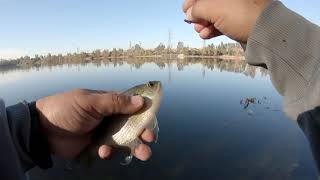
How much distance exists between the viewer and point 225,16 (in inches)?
92.4

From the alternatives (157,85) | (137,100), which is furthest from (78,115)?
(157,85)

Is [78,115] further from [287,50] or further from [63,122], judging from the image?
[287,50]

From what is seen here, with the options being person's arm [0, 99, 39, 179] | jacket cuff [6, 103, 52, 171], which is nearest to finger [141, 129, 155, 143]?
jacket cuff [6, 103, 52, 171]

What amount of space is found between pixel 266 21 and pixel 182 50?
152743mm

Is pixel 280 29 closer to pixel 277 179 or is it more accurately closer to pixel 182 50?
pixel 277 179

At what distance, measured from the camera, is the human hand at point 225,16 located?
2090 millimetres

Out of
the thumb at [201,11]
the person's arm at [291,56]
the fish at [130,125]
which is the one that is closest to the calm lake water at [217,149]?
the fish at [130,125]

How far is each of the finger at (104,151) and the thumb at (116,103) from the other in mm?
352

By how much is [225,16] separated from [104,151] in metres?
1.90

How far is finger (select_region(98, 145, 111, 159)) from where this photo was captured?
138 inches

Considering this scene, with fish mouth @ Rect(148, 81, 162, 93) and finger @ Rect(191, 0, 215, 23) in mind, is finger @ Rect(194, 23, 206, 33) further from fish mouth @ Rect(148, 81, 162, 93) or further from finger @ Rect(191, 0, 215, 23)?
fish mouth @ Rect(148, 81, 162, 93)

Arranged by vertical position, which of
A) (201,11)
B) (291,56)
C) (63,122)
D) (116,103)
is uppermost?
(201,11)

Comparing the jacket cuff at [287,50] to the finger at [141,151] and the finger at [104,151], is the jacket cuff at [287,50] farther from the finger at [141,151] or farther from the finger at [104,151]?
the finger at [141,151]

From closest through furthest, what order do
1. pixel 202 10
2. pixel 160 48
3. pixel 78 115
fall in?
pixel 202 10, pixel 78 115, pixel 160 48
